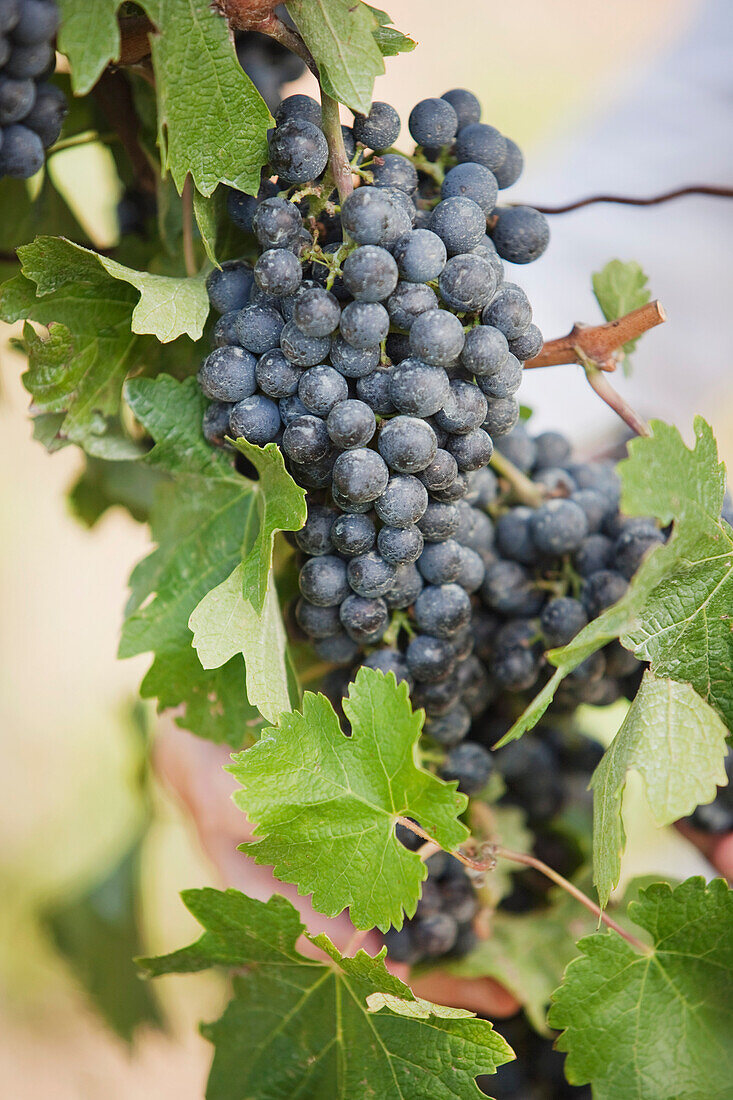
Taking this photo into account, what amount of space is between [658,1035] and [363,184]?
1.98 feet

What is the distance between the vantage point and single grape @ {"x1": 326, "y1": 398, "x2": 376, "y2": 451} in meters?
0.52

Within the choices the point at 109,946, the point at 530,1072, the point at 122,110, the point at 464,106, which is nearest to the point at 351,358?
the point at 464,106

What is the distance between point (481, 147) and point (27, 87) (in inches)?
11.3

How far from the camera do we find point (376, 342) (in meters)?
0.52

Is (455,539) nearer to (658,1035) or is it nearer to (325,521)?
(325,521)

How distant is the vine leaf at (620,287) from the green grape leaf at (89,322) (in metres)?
0.37

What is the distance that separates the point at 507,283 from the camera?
567 mm

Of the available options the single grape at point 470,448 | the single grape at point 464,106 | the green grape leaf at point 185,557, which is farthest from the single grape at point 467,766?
the single grape at point 464,106

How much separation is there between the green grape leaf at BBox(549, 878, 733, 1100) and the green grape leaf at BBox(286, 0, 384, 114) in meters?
0.54

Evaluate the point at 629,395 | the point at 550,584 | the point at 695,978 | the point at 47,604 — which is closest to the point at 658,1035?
the point at 695,978

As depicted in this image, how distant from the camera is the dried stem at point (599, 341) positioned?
0.62m

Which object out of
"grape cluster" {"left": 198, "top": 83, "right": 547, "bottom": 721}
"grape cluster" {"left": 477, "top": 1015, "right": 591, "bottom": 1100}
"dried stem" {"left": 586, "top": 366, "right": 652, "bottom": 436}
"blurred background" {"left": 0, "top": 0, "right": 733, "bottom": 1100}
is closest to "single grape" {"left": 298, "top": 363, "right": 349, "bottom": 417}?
"grape cluster" {"left": 198, "top": 83, "right": 547, "bottom": 721}

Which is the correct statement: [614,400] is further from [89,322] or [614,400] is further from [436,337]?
[89,322]

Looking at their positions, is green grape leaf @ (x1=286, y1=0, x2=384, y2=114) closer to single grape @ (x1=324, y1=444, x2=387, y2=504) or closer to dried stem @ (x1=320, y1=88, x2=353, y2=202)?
dried stem @ (x1=320, y1=88, x2=353, y2=202)
